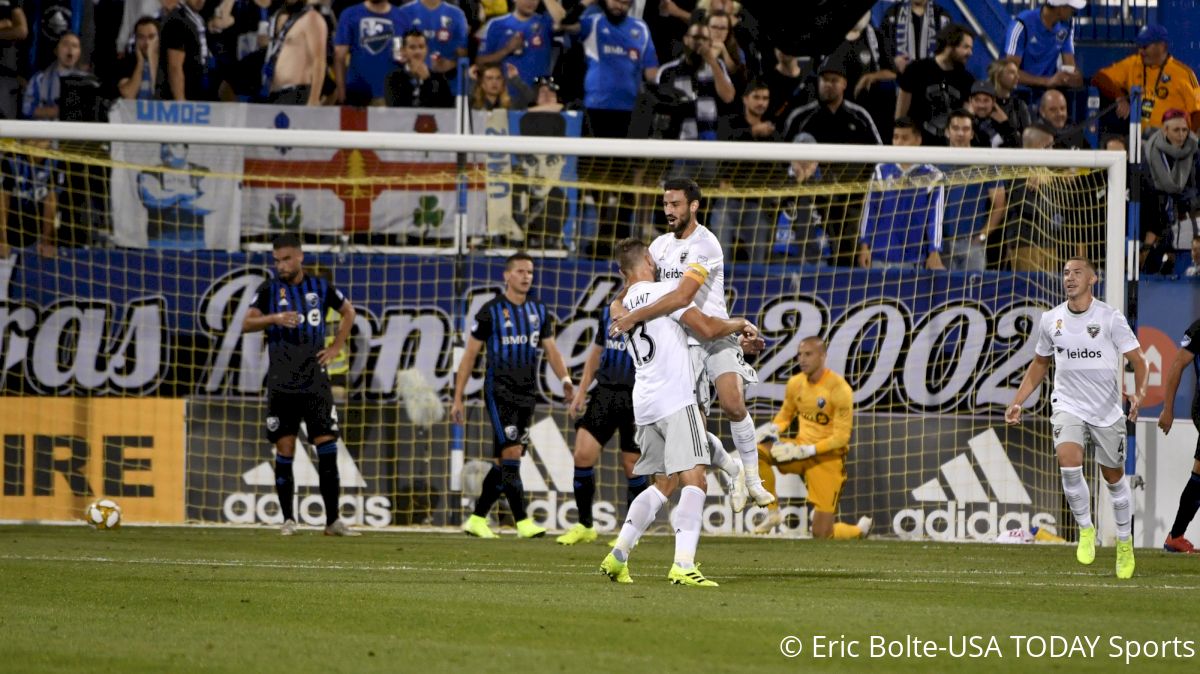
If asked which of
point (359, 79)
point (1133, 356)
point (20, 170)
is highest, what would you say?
point (359, 79)

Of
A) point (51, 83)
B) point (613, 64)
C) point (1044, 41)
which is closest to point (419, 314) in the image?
point (613, 64)

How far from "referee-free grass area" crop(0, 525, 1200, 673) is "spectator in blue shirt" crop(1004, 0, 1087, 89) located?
24.0 feet

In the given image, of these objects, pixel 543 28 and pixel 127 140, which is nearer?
pixel 127 140

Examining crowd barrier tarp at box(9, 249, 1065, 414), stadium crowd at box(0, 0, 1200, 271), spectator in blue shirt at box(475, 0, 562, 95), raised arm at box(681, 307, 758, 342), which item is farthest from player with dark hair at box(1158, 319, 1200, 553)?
spectator in blue shirt at box(475, 0, 562, 95)

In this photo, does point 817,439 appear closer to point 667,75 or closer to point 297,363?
point 667,75

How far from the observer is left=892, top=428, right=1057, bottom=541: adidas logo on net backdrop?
15289mm

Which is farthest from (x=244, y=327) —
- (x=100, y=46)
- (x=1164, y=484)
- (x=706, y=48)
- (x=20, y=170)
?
(x=1164, y=484)

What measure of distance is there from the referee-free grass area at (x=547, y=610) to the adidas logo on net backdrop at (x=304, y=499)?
8.80 ft

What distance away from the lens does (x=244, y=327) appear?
44.8 feet

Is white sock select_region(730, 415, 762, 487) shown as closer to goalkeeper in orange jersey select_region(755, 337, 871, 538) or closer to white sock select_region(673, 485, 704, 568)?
white sock select_region(673, 485, 704, 568)

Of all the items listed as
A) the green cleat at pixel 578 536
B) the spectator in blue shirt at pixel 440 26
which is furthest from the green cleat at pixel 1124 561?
the spectator in blue shirt at pixel 440 26

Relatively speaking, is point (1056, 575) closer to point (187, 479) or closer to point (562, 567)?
point (562, 567)

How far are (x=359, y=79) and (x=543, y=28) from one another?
206 centimetres

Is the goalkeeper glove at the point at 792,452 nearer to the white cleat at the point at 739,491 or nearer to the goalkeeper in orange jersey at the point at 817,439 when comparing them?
the goalkeeper in orange jersey at the point at 817,439
